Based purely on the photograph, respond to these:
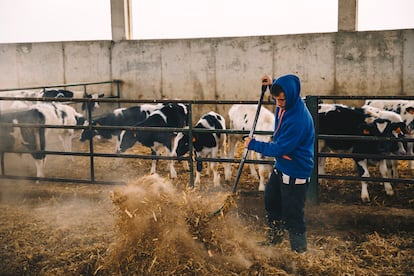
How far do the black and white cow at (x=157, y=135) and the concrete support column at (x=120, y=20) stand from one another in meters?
6.00

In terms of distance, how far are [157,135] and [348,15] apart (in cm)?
650

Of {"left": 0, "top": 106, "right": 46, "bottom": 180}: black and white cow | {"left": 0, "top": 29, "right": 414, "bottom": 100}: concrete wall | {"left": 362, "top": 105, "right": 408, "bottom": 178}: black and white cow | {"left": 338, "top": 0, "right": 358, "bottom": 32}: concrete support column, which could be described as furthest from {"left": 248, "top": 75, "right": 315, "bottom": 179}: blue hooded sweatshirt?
{"left": 338, "top": 0, "right": 358, "bottom": 32}: concrete support column

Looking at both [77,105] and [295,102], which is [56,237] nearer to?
[295,102]

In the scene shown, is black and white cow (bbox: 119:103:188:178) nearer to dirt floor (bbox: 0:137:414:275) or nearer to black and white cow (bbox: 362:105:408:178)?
dirt floor (bbox: 0:137:414:275)

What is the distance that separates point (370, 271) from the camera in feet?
13.1

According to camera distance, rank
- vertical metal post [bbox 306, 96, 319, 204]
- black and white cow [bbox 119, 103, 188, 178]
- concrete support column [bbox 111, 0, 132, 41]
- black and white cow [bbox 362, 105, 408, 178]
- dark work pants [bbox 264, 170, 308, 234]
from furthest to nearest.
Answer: concrete support column [bbox 111, 0, 132, 41] → black and white cow [bbox 119, 103, 188, 178] → black and white cow [bbox 362, 105, 408, 178] → vertical metal post [bbox 306, 96, 319, 204] → dark work pants [bbox 264, 170, 308, 234]

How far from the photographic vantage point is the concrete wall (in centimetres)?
1164

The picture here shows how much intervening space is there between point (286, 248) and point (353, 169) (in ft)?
14.7

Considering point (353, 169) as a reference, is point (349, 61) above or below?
above

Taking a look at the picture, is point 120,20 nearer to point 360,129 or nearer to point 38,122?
point 38,122

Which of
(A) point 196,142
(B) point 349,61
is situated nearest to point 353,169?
(A) point 196,142

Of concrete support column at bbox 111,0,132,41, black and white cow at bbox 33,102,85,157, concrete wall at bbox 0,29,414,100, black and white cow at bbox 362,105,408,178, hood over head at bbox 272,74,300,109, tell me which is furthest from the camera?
concrete support column at bbox 111,0,132,41

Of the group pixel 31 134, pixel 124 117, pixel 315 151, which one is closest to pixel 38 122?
pixel 31 134

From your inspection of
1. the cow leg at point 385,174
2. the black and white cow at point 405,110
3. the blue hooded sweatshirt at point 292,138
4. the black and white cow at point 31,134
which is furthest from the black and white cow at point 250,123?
the blue hooded sweatshirt at point 292,138
